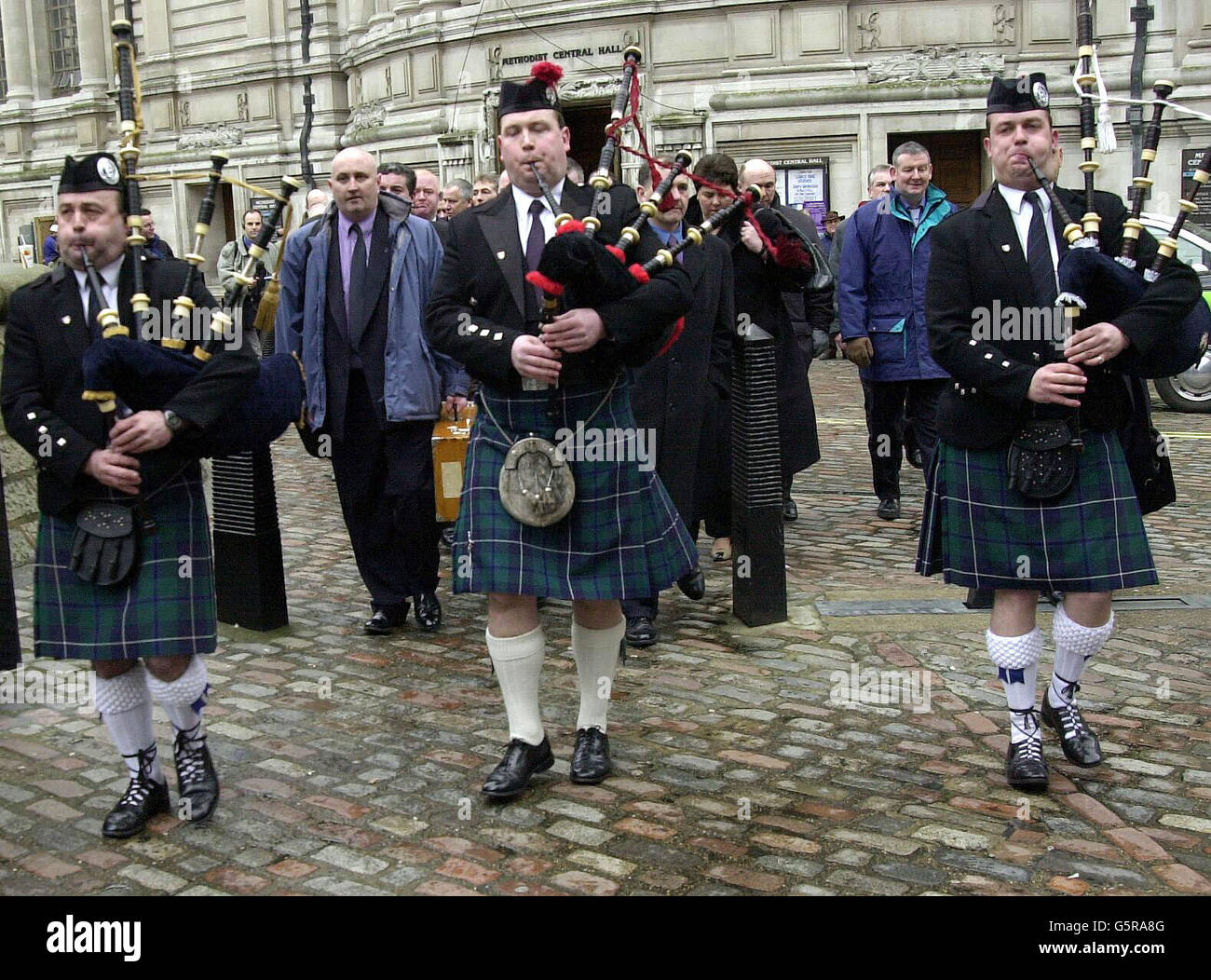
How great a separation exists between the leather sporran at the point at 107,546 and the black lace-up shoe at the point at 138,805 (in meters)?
0.61

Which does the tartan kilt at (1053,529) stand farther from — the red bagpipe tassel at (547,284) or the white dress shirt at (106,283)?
the white dress shirt at (106,283)

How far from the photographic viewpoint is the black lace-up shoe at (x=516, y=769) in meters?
4.28

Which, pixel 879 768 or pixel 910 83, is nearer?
pixel 879 768

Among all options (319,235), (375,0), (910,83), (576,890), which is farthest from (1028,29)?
(576,890)

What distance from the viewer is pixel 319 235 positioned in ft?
20.8

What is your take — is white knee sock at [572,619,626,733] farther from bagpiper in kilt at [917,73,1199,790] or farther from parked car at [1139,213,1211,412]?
parked car at [1139,213,1211,412]

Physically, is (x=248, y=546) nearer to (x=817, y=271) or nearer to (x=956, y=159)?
(x=817, y=271)

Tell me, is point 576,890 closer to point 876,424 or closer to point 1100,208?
point 1100,208

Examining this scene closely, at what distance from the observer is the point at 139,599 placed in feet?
13.1

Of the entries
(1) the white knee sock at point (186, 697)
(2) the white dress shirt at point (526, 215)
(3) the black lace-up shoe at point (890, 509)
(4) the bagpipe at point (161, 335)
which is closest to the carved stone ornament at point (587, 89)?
(3) the black lace-up shoe at point (890, 509)

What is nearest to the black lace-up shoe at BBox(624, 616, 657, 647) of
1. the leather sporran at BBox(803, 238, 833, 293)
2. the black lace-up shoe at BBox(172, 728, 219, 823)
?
the black lace-up shoe at BBox(172, 728, 219, 823)

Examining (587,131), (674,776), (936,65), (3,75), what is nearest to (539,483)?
(674,776)

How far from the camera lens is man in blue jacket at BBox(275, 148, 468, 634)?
20.5 ft

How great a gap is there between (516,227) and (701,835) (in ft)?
6.36
